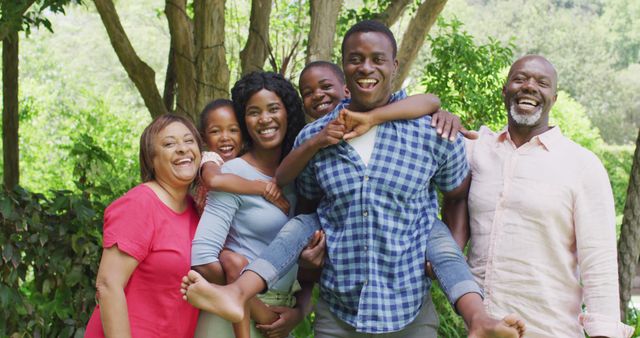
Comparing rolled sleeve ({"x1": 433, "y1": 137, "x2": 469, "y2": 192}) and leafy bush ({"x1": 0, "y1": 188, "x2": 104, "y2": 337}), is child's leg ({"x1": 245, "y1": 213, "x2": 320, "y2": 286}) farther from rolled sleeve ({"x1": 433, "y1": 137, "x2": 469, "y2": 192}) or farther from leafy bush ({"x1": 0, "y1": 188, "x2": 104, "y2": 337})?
leafy bush ({"x1": 0, "y1": 188, "x2": 104, "y2": 337})

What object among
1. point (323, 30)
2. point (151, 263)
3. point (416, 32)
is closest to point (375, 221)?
point (151, 263)

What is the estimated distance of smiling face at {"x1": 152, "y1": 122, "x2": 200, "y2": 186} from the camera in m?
2.95

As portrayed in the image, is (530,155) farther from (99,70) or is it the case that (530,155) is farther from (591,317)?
(99,70)

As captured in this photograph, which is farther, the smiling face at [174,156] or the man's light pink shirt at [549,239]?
the smiling face at [174,156]

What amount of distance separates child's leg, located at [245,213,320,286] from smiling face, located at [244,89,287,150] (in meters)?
0.34

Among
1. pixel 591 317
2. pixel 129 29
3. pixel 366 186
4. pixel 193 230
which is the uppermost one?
pixel 129 29

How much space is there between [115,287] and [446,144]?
122 centimetres

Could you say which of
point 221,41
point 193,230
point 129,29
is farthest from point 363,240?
point 129,29

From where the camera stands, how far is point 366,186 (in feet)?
9.01

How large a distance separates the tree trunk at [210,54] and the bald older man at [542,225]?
2289 mm

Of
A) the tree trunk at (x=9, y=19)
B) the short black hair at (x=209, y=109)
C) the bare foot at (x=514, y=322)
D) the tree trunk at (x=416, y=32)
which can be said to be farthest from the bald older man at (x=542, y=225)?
the tree trunk at (x=9, y=19)

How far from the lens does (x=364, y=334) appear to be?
2762 millimetres

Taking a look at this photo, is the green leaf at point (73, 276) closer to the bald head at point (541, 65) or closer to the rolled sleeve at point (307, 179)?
the rolled sleeve at point (307, 179)

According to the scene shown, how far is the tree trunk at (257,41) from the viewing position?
5488 mm
